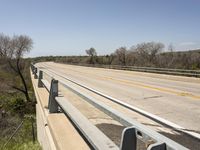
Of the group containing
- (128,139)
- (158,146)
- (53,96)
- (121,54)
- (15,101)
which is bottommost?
(15,101)

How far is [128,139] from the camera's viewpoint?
256cm

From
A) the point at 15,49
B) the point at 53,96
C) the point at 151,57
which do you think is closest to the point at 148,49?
the point at 151,57

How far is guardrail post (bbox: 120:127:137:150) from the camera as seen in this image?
8.32ft

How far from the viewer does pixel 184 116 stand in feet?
27.6

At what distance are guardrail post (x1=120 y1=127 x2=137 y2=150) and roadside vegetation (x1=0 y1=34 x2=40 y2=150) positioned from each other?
10.9m

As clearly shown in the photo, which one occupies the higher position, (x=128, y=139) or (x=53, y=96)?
(x=128, y=139)

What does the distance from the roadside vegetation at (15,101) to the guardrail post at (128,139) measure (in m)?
10.9

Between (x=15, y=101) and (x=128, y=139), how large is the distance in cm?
3727

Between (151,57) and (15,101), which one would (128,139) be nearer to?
(15,101)

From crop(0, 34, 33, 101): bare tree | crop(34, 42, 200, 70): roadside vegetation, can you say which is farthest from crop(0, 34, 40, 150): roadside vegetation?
crop(34, 42, 200, 70): roadside vegetation

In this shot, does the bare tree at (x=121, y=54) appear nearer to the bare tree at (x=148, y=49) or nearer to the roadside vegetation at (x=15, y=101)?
the bare tree at (x=148, y=49)

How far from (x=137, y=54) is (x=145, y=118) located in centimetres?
5452

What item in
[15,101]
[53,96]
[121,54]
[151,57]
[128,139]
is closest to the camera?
[128,139]

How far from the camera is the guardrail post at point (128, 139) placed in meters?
2.54
